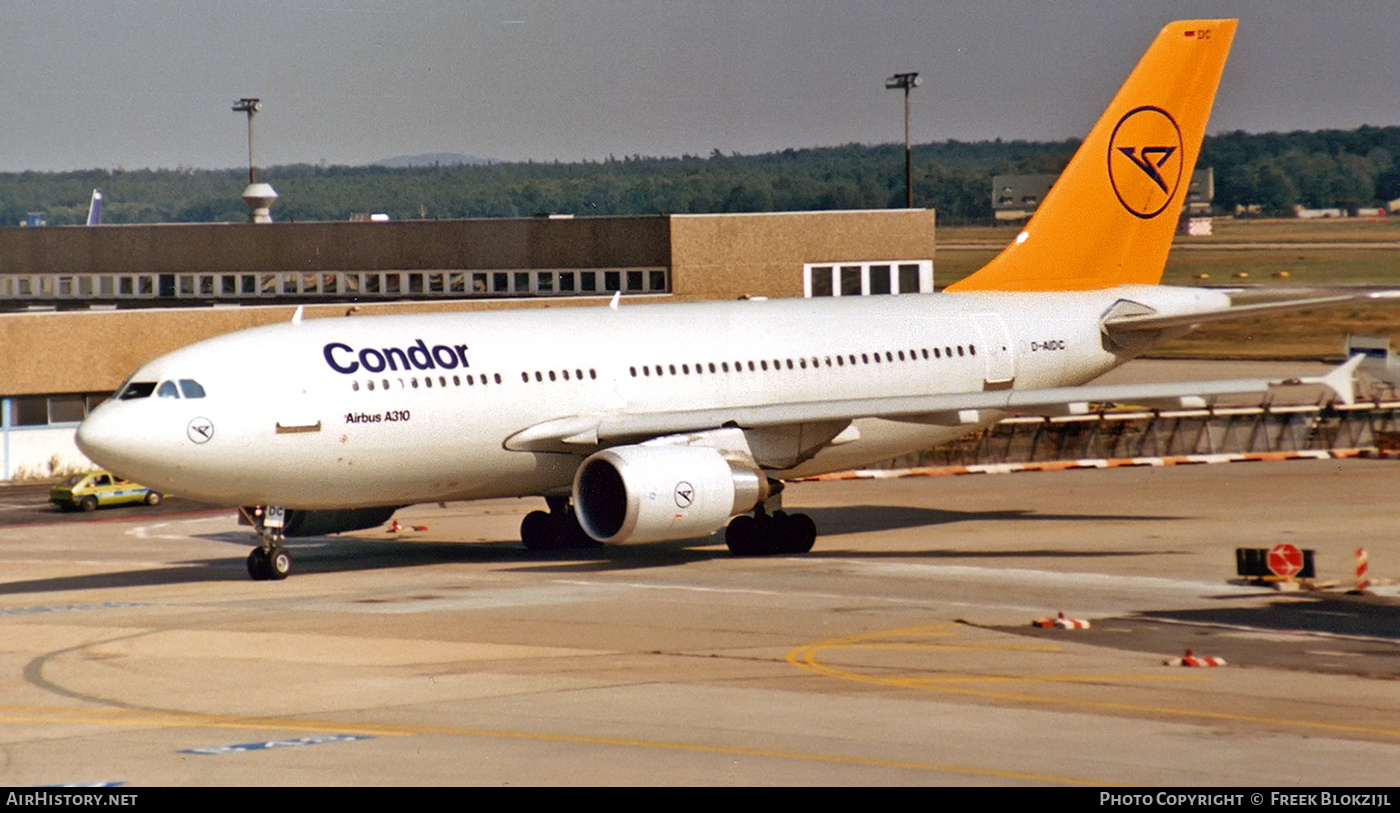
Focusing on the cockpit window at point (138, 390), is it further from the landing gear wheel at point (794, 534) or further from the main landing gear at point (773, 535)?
the landing gear wheel at point (794, 534)

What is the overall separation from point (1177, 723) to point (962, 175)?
8079 cm

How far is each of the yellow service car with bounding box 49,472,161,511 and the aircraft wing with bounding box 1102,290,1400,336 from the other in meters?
25.4

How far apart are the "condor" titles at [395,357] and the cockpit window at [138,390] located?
297 centimetres

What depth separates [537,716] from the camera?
1998cm

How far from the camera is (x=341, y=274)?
74562mm

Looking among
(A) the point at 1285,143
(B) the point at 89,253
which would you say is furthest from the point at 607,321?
(A) the point at 1285,143

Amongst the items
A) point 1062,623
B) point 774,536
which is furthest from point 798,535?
point 1062,623

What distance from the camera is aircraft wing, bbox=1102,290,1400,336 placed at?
3691 centimetres

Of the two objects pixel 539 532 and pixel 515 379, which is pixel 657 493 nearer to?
pixel 515 379

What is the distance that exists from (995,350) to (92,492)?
2448 cm

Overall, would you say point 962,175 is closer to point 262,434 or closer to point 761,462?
point 761,462

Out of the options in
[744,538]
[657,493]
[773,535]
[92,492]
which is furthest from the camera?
[92,492]

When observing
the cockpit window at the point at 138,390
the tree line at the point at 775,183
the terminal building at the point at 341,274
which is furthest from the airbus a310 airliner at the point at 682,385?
the tree line at the point at 775,183

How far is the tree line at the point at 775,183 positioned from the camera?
97188 millimetres
